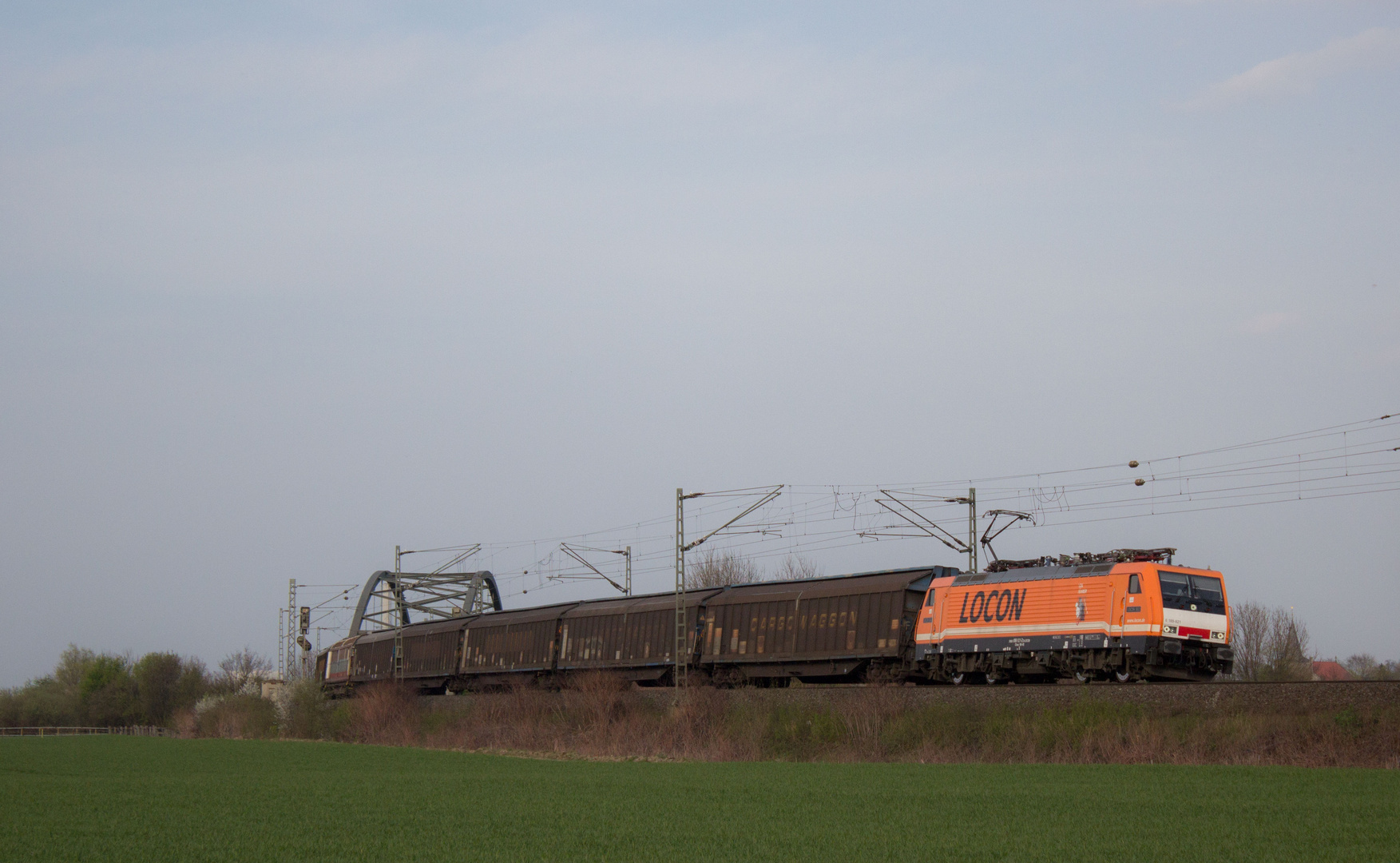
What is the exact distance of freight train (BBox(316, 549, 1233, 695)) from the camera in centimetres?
2841

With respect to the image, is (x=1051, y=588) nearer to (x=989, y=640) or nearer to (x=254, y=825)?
(x=989, y=640)

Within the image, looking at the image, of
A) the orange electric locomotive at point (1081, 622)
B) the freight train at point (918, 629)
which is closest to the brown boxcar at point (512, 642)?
the freight train at point (918, 629)

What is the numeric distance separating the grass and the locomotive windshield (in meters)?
4.35

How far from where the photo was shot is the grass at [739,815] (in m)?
16.5

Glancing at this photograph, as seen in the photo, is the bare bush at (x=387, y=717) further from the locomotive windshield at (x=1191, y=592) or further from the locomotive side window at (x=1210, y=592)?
the locomotive side window at (x=1210, y=592)

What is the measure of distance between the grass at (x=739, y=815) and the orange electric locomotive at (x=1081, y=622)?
3348mm

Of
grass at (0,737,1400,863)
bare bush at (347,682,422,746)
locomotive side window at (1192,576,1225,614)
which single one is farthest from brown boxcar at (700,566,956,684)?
bare bush at (347,682,422,746)

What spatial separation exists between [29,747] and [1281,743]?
5772 centimetres

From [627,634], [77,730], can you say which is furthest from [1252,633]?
[77,730]

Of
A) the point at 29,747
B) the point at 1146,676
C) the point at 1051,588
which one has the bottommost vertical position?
the point at 29,747

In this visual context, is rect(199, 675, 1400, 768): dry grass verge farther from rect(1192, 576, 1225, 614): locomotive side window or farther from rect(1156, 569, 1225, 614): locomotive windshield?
rect(1192, 576, 1225, 614): locomotive side window

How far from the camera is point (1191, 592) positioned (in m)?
28.5

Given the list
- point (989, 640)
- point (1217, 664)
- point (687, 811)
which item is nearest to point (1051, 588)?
point (989, 640)

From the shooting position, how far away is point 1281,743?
2483cm
